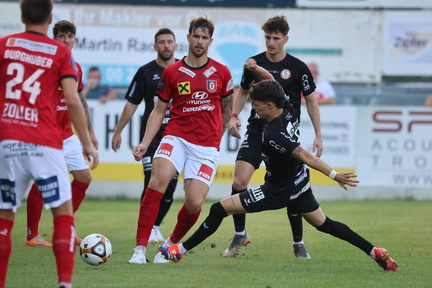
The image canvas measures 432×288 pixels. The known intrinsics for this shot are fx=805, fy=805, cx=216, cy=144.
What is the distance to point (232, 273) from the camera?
7.41m

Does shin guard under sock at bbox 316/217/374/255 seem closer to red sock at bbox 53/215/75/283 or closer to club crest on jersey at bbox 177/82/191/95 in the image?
club crest on jersey at bbox 177/82/191/95

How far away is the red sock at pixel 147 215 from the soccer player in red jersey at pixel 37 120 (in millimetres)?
2039

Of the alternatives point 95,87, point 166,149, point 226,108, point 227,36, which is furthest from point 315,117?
point 227,36

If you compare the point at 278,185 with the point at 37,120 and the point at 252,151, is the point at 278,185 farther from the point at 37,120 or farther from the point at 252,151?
the point at 37,120

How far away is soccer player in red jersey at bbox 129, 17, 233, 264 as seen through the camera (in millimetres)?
7984

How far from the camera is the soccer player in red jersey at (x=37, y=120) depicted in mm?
5672

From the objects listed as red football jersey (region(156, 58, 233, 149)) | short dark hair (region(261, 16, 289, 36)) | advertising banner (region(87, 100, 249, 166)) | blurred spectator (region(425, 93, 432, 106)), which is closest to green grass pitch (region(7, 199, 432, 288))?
red football jersey (region(156, 58, 233, 149))

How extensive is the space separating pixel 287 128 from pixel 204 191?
3.68 feet

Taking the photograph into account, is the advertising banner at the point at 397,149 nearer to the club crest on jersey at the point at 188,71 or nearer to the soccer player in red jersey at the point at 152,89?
the soccer player in red jersey at the point at 152,89

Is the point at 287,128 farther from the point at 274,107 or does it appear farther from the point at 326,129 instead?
the point at 326,129

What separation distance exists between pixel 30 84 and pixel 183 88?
2.58m

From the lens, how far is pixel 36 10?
574cm

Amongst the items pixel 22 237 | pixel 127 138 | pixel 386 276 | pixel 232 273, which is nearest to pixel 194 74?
pixel 232 273

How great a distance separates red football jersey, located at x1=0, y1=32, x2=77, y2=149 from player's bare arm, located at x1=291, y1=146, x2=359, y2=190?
95.6 inches
